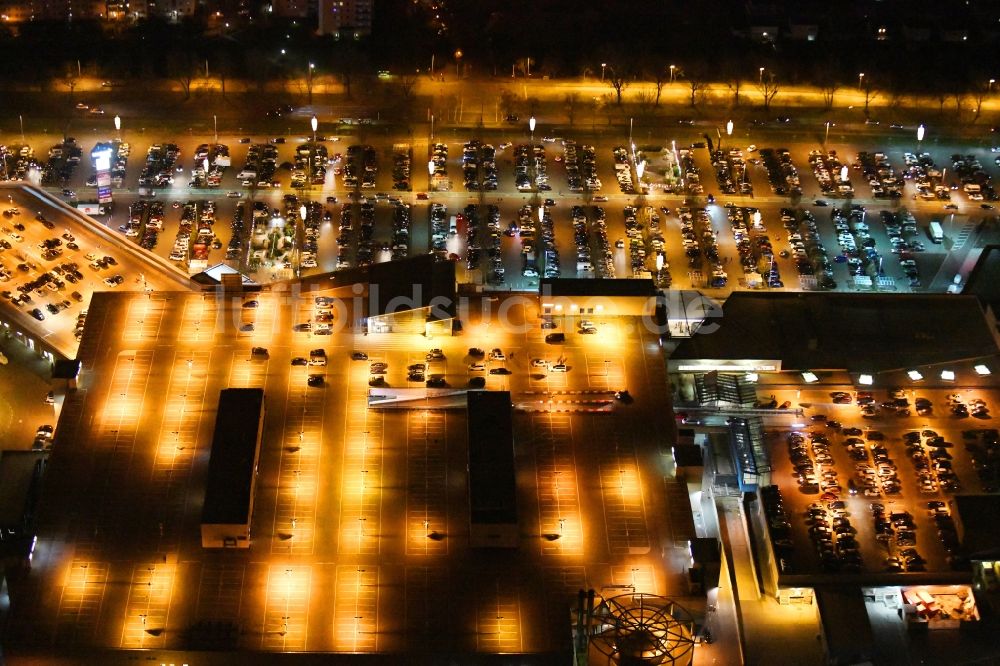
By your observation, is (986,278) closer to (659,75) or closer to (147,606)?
(659,75)

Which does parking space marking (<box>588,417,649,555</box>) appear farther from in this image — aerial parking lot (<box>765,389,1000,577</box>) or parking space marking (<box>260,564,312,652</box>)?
parking space marking (<box>260,564,312,652</box>)


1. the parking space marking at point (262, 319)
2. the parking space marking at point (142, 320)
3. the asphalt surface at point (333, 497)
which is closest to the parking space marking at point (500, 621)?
the asphalt surface at point (333, 497)

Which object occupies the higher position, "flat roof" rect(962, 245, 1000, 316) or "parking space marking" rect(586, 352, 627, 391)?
"flat roof" rect(962, 245, 1000, 316)

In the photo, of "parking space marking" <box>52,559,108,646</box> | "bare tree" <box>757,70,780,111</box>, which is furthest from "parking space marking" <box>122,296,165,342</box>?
"bare tree" <box>757,70,780,111</box>

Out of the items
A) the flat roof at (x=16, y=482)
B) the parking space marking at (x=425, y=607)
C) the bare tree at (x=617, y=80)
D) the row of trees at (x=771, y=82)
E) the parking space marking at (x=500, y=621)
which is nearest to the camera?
the parking space marking at (x=500, y=621)

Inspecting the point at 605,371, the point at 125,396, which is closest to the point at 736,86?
the point at 605,371

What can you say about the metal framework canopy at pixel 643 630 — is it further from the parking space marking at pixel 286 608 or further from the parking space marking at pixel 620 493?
the parking space marking at pixel 286 608
